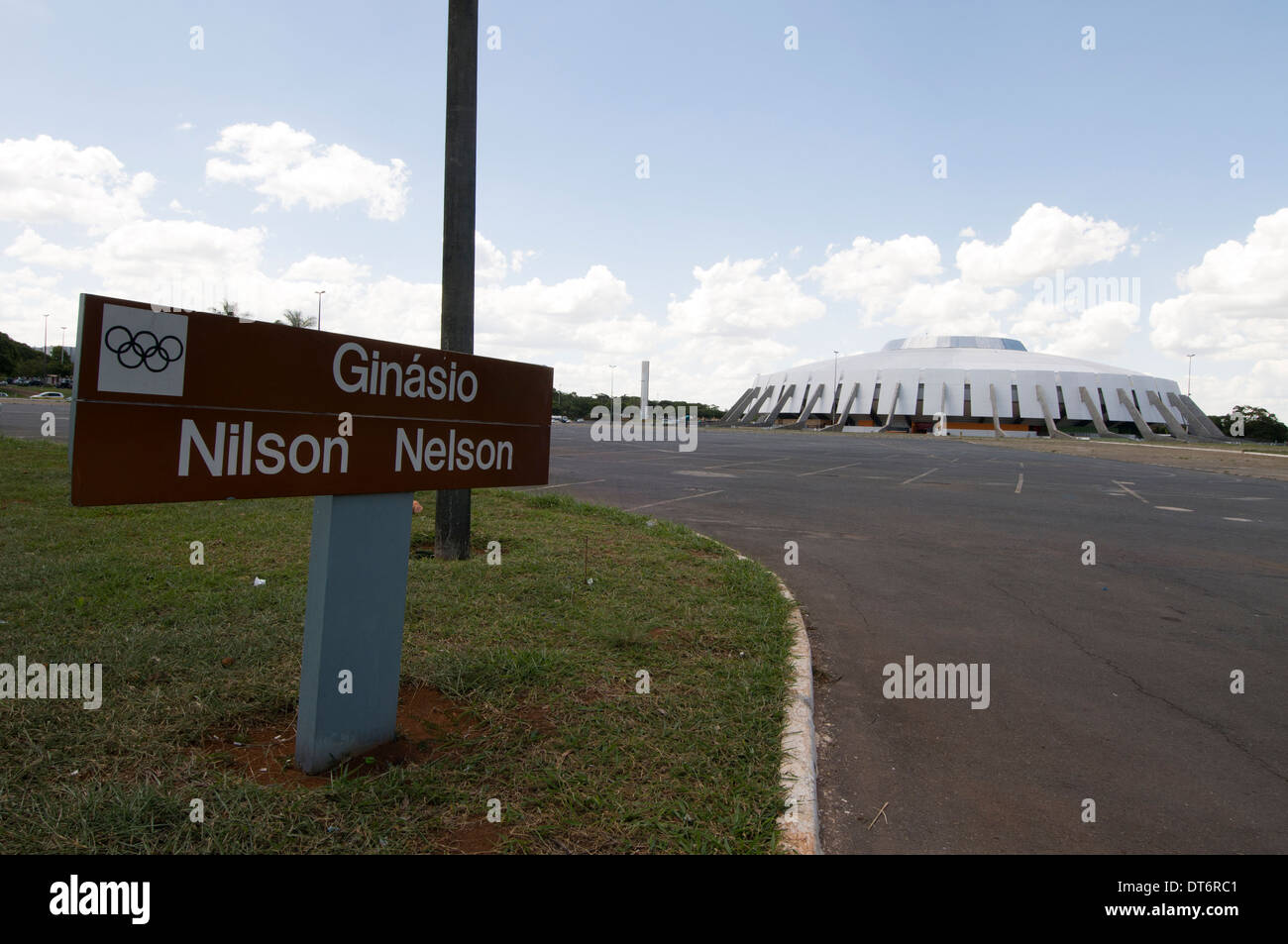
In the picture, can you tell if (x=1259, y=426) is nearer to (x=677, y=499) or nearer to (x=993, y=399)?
(x=993, y=399)

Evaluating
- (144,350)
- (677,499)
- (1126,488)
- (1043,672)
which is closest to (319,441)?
(144,350)

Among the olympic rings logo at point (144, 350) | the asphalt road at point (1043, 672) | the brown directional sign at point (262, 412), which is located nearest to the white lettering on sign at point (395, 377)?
the brown directional sign at point (262, 412)

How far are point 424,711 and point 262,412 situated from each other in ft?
5.67

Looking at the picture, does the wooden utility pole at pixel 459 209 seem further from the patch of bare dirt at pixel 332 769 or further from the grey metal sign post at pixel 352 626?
the grey metal sign post at pixel 352 626

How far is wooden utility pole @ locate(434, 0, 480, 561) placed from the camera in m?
6.79

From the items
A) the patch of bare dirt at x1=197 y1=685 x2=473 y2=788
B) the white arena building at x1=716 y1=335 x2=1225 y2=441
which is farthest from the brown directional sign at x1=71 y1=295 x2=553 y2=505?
the white arena building at x1=716 y1=335 x2=1225 y2=441

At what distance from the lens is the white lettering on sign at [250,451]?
2.61 metres

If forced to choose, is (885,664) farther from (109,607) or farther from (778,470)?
(778,470)

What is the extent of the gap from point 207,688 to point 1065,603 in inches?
258

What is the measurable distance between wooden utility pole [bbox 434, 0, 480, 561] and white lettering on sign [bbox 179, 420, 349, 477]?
3.85 m

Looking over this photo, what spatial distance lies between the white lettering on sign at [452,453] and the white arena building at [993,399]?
288 feet
